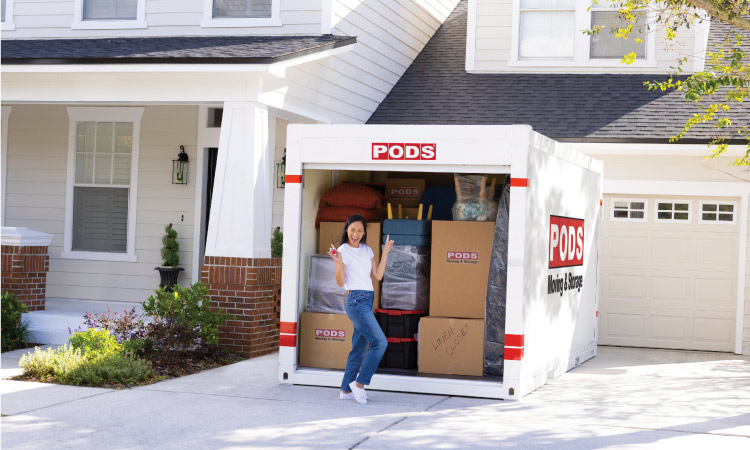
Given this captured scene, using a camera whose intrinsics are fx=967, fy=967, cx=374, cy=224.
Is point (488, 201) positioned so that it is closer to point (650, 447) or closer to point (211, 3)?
point (650, 447)

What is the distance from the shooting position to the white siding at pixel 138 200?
1434 centimetres

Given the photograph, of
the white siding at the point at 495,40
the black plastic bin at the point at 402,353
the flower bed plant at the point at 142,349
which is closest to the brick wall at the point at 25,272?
the flower bed plant at the point at 142,349

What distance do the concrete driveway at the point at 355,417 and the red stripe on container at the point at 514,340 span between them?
55 cm

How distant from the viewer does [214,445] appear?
22.8 feet

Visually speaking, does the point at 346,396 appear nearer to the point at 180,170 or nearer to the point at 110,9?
the point at 180,170

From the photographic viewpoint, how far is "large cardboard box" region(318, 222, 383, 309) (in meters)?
10.0

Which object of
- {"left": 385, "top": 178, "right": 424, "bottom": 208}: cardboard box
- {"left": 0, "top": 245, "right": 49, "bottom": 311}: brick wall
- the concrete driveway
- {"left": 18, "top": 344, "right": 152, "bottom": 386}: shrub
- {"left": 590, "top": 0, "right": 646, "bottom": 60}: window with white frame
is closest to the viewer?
the concrete driveway

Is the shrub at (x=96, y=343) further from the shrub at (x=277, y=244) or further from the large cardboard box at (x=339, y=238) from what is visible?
the shrub at (x=277, y=244)

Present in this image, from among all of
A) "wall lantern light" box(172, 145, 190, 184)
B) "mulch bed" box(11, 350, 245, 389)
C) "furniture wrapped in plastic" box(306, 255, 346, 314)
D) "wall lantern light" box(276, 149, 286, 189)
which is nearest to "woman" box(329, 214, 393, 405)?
"furniture wrapped in plastic" box(306, 255, 346, 314)

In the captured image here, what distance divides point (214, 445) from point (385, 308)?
11.1 feet

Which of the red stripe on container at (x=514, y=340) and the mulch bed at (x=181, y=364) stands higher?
the red stripe on container at (x=514, y=340)

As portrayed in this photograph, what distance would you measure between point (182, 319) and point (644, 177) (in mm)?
6956

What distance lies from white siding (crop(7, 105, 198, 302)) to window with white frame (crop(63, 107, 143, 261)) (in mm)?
143

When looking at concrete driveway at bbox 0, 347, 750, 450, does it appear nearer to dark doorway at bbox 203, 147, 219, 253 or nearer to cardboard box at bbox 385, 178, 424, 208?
cardboard box at bbox 385, 178, 424, 208
